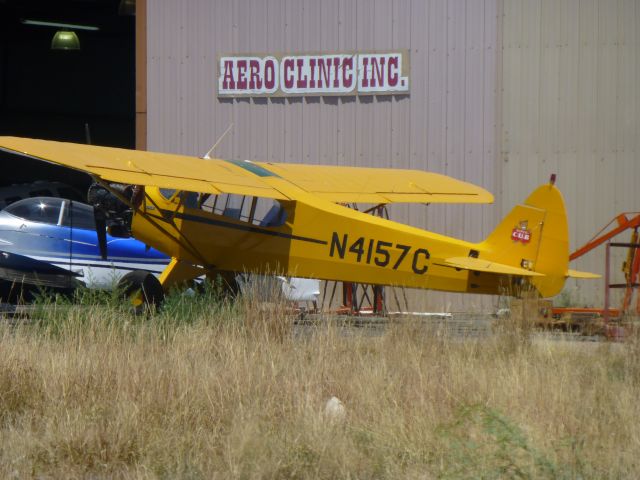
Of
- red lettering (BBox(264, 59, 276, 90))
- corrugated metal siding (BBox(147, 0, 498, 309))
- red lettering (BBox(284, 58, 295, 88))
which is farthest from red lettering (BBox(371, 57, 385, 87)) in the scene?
red lettering (BBox(264, 59, 276, 90))

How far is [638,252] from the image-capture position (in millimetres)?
13891

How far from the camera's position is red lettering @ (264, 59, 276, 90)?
18031 millimetres

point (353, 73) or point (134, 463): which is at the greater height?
point (353, 73)

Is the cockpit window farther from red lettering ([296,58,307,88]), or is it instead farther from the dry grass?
red lettering ([296,58,307,88])

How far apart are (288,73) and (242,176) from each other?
4.61m

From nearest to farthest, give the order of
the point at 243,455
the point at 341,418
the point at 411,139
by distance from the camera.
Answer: the point at 243,455
the point at 341,418
the point at 411,139

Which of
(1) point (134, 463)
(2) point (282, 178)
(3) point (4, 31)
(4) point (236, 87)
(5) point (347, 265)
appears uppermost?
(3) point (4, 31)

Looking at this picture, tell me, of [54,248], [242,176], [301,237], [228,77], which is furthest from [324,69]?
[54,248]

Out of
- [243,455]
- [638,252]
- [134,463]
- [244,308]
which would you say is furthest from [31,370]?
[638,252]

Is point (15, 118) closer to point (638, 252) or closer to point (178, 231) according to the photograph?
point (178, 231)

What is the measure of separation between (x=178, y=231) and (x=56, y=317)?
3518 millimetres

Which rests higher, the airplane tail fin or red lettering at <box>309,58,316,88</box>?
red lettering at <box>309,58,316,88</box>

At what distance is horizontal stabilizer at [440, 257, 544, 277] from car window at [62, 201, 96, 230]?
5.36m

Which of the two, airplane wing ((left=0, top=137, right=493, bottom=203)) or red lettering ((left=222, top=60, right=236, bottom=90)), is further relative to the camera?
red lettering ((left=222, top=60, right=236, bottom=90))
